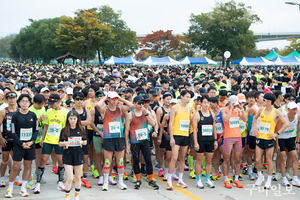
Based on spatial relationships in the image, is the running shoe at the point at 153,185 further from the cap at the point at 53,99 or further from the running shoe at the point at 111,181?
the cap at the point at 53,99

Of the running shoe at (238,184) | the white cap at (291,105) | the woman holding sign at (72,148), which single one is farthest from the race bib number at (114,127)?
the white cap at (291,105)

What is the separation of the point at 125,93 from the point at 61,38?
184 feet

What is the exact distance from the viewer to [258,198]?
211 inches

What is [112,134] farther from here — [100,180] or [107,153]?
[100,180]

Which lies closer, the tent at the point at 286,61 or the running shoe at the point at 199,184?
the running shoe at the point at 199,184

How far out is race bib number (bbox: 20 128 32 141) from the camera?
16.8 ft

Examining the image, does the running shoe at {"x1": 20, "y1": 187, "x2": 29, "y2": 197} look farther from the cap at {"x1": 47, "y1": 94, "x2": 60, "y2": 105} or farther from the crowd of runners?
the cap at {"x1": 47, "y1": 94, "x2": 60, "y2": 105}

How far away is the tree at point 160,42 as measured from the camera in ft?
228

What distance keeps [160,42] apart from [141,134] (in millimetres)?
67201

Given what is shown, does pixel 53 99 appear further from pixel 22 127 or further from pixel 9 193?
pixel 9 193

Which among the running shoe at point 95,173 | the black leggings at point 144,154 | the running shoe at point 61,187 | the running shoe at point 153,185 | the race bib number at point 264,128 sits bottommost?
the running shoe at point 153,185

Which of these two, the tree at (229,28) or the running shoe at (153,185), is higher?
the tree at (229,28)

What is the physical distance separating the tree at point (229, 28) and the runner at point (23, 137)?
50.3 meters

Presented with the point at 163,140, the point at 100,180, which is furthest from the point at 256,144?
the point at 100,180
